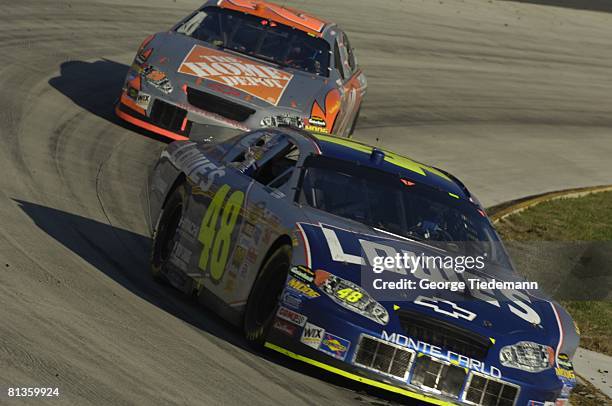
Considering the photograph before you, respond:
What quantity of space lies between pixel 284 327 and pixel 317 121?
7327mm

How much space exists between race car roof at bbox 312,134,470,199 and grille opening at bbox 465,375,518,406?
1.95 m

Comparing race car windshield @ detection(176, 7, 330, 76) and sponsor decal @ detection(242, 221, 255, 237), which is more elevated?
race car windshield @ detection(176, 7, 330, 76)

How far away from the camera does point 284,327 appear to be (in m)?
7.47

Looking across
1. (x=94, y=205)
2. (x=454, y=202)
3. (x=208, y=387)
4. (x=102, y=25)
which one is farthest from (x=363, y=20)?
(x=208, y=387)

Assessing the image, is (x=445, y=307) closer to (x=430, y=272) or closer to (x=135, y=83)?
(x=430, y=272)

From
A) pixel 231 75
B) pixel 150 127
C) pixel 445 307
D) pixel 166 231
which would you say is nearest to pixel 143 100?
pixel 150 127

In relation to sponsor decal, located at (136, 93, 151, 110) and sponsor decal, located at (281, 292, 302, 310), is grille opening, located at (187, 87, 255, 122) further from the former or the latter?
sponsor decal, located at (281, 292, 302, 310)

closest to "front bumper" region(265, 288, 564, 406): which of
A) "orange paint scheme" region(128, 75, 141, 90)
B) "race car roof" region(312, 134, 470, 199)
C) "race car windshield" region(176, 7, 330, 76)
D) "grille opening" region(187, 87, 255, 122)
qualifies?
"race car roof" region(312, 134, 470, 199)

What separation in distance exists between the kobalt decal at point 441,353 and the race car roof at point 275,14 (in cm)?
909

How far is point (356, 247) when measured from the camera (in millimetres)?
7816

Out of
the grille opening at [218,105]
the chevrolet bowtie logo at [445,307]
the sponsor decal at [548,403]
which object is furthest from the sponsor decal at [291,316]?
A: the grille opening at [218,105]

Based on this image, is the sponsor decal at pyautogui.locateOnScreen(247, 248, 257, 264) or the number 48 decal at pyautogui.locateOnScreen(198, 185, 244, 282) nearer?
the sponsor decal at pyautogui.locateOnScreen(247, 248, 257, 264)

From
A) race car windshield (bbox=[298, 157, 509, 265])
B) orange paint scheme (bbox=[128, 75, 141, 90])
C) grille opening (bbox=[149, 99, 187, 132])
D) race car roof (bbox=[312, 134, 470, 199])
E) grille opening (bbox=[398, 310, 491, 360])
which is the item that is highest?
race car roof (bbox=[312, 134, 470, 199])

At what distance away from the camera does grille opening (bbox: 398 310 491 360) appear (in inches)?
290
